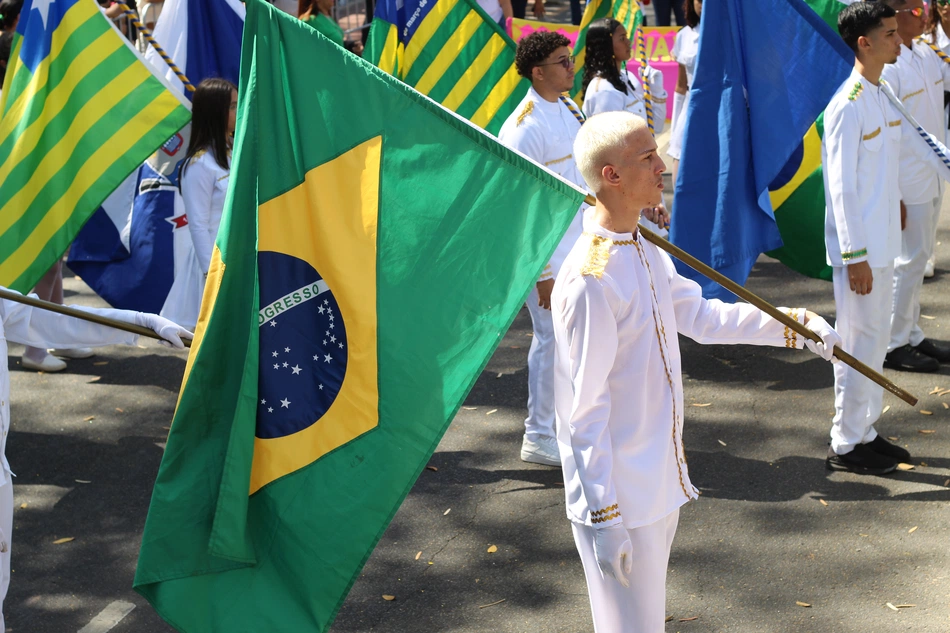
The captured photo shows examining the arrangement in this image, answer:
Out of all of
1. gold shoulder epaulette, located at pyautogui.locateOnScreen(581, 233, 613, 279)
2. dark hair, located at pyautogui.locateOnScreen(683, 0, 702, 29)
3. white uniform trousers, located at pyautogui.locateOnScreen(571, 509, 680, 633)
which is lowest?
white uniform trousers, located at pyautogui.locateOnScreen(571, 509, 680, 633)

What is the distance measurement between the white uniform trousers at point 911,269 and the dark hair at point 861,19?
1.69 metres

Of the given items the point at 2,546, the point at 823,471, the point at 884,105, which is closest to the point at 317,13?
the point at 884,105

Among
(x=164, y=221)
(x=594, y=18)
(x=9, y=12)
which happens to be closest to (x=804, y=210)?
(x=594, y=18)

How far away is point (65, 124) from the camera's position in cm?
561

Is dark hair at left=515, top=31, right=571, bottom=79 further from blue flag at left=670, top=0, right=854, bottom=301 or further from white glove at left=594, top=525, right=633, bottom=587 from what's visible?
white glove at left=594, top=525, right=633, bottom=587

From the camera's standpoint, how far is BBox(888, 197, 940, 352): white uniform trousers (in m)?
6.78

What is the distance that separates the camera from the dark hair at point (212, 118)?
614 cm

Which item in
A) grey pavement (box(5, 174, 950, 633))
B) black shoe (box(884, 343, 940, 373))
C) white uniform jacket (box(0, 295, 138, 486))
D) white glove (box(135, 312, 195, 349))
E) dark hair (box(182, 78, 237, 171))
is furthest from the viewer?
black shoe (box(884, 343, 940, 373))

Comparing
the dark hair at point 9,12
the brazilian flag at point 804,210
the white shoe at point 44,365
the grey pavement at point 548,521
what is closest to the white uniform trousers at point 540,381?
the grey pavement at point 548,521

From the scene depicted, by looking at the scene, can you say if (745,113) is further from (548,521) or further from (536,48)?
(548,521)

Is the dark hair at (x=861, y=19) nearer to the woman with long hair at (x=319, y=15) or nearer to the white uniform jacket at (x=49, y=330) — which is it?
the white uniform jacket at (x=49, y=330)

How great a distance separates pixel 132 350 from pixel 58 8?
3071 millimetres

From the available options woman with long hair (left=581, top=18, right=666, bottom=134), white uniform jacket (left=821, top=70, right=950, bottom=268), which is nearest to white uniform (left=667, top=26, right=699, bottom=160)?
woman with long hair (left=581, top=18, right=666, bottom=134)

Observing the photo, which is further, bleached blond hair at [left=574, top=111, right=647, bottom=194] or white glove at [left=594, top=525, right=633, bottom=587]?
bleached blond hair at [left=574, top=111, right=647, bottom=194]
